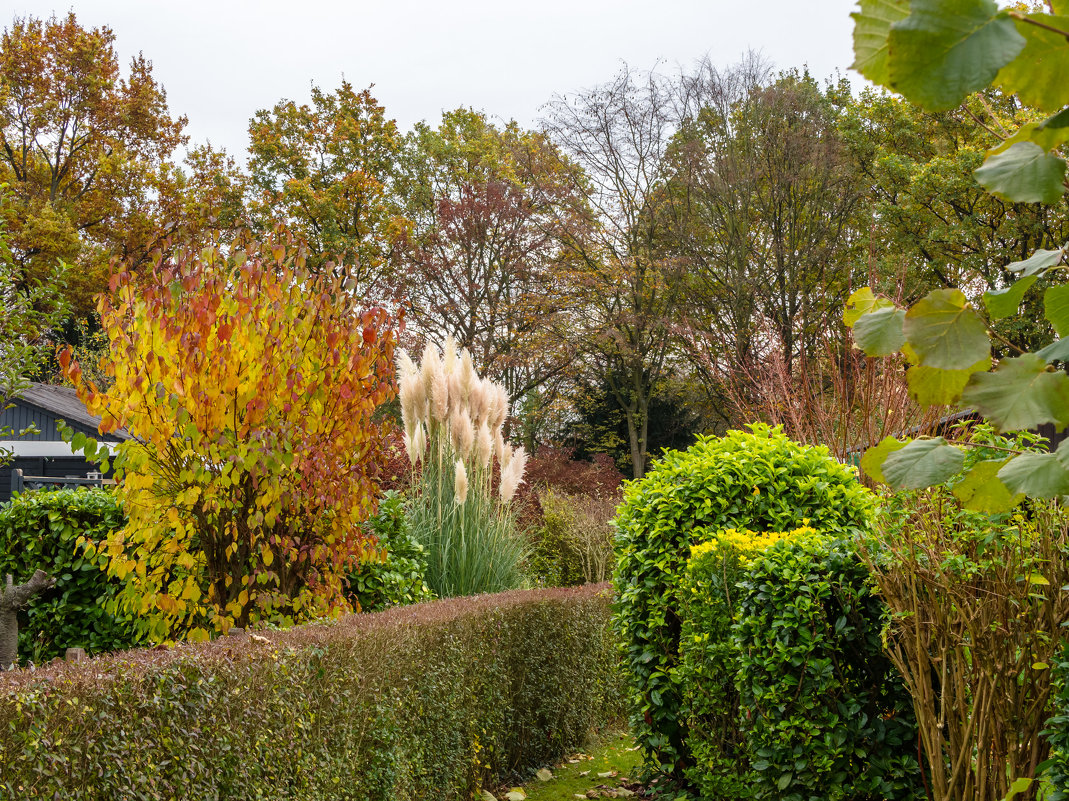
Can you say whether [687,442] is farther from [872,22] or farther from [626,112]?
[872,22]

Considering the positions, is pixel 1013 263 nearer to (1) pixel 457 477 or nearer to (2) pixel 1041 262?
(2) pixel 1041 262

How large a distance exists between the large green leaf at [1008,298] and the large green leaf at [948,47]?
253mm

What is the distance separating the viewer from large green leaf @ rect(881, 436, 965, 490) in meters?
1.07

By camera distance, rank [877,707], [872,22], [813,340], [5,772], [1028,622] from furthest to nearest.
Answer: [813,340] < [877,707] < [1028,622] < [5,772] < [872,22]

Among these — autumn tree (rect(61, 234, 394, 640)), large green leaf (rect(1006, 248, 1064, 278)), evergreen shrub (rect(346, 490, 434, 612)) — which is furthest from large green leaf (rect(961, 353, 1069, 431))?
evergreen shrub (rect(346, 490, 434, 612))

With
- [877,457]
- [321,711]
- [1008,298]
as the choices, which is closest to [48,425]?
[321,711]

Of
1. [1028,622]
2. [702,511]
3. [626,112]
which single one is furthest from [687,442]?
[1028,622]

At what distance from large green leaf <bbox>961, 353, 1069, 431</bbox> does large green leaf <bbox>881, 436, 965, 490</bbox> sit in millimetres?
82

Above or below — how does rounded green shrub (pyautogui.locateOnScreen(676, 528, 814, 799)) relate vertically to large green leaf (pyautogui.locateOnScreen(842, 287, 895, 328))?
below

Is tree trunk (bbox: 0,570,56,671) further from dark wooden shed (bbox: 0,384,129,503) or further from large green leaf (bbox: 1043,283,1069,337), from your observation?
dark wooden shed (bbox: 0,384,129,503)

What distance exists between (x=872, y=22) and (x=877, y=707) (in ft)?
12.3

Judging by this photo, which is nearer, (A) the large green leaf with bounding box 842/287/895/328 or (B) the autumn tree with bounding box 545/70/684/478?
(A) the large green leaf with bounding box 842/287/895/328

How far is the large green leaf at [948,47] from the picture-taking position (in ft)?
2.76

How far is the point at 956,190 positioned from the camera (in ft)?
59.2
